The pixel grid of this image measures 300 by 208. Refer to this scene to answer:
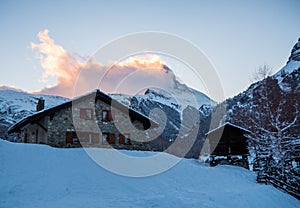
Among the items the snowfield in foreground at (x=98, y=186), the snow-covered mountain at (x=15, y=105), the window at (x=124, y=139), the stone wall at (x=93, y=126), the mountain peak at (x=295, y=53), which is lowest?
the snowfield in foreground at (x=98, y=186)

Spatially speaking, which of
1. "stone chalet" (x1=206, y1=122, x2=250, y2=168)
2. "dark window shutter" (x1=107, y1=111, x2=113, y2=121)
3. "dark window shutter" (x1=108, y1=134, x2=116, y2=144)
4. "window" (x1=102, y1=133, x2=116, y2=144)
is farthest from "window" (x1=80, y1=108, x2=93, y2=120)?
"stone chalet" (x1=206, y1=122, x2=250, y2=168)

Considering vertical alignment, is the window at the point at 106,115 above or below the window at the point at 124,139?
above

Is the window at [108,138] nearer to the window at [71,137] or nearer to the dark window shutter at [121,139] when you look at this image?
the dark window shutter at [121,139]

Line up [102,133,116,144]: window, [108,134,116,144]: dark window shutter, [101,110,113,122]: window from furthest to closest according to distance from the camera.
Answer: [101,110,113,122]: window, [108,134,116,144]: dark window shutter, [102,133,116,144]: window

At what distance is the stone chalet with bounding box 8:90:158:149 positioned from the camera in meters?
20.6

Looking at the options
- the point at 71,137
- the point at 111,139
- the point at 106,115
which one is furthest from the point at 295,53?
the point at 71,137

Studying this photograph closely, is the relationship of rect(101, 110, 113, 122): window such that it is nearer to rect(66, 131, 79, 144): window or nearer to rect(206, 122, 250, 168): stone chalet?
rect(66, 131, 79, 144): window

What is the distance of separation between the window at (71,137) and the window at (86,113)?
1.56 meters

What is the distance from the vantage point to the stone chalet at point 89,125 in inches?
813

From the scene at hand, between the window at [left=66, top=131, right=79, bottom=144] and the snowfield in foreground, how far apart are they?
5.82 m

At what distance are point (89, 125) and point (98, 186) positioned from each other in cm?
1189

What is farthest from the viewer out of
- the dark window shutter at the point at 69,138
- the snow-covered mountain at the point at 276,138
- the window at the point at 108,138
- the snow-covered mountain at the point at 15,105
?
the snow-covered mountain at the point at 15,105

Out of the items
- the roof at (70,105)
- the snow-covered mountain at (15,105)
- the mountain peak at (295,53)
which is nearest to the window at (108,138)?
the roof at (70,105)

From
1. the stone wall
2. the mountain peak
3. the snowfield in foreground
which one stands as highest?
the mountain peak
